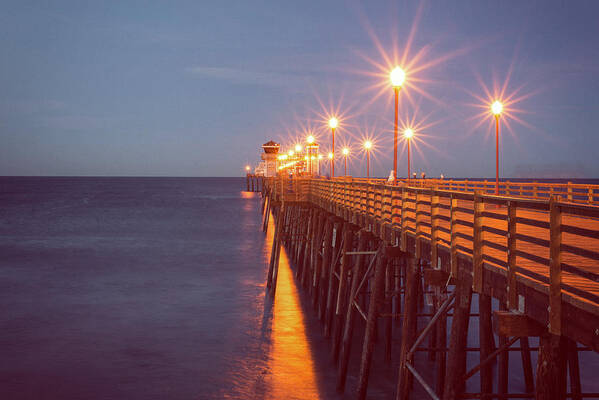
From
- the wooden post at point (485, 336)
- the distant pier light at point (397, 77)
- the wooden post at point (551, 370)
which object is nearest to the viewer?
the wooden post at point (551, 370)

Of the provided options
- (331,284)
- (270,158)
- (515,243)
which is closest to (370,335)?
(515,243)

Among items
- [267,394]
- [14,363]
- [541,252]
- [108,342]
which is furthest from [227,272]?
[541,252]

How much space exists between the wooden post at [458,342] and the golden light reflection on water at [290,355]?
567 cm

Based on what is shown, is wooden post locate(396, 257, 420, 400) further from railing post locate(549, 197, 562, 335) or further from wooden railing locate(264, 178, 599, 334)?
railing post locate(549, 197, 562, 335)

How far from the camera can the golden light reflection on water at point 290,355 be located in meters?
11.9

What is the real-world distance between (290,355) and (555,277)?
10434mm

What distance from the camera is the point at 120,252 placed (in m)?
34.2

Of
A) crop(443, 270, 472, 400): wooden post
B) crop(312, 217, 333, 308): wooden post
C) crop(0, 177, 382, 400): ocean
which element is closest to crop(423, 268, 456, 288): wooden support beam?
crop(443, 270, 472, 400): wooden post

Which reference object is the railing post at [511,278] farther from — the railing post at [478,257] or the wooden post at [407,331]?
the wooden post at [407,331]

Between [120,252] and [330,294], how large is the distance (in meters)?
22.1

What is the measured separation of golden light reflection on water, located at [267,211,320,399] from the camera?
469 inches

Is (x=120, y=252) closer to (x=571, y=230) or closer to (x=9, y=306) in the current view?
(x=9, y=306)

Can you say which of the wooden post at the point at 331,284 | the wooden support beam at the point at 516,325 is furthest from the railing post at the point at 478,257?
the wooden post at the point at 331,284

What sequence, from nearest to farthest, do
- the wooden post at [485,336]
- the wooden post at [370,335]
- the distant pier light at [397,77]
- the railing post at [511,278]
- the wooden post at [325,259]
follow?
the railing post at [511,278] → the wooden post at [485,336] → the wooden post at [370,335] → the distant pier light at [397,77] → the wooden post at [325,259]
